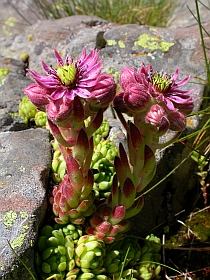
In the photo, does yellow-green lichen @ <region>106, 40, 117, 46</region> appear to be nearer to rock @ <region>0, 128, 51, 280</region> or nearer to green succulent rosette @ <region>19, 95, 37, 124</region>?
green succulent rosette @ <region>19, 95, 37, 124</region>

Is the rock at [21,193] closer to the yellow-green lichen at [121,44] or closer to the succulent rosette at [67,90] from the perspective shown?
the succulent rosette at [67,90]

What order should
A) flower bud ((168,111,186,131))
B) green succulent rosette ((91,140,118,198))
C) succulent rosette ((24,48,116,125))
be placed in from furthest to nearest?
Answer: green succulent rosette ((91,140,118,198)) < flower bud ((168,111,186,131)) < succulent rosette ((24,48,116,125))

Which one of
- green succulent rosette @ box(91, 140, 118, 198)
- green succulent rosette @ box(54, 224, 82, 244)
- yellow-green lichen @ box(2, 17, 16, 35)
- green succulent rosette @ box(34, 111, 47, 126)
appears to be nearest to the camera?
green succulent rosette @ box(54, 224, 82, 244)

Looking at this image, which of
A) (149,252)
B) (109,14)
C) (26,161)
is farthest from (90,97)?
(109,14)

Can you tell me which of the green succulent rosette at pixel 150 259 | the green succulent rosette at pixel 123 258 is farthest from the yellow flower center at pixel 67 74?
the green succulent rosette at pixel 150 259

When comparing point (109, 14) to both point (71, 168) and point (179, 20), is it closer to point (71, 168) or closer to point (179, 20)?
point (179, 20)

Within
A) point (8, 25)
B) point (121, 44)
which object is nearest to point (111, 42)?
point (121, 44)

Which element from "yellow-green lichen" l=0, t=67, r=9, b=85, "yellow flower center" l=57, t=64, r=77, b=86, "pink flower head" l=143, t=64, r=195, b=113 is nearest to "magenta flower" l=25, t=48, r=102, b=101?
"yellow flower center" l=57, t=64, r=77, b=86
